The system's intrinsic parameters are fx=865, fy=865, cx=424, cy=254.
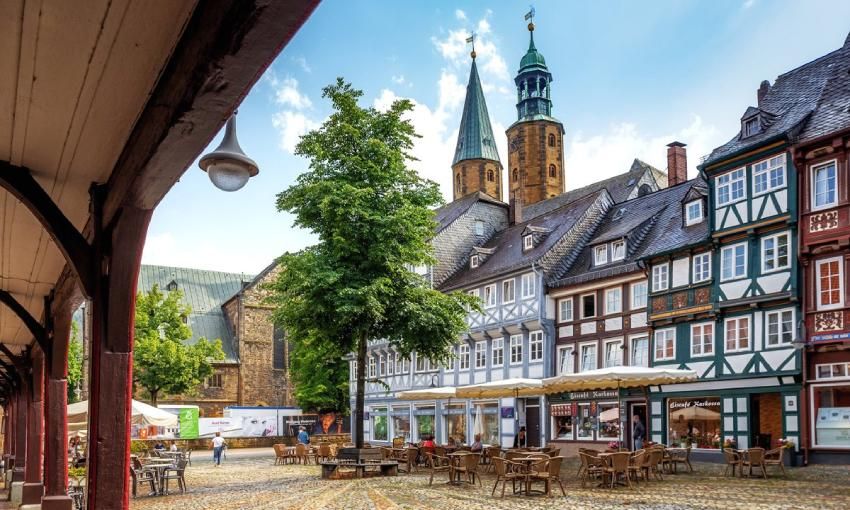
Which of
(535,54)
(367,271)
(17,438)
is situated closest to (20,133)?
(17,438)

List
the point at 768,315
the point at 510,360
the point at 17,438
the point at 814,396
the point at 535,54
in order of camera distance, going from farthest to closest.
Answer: the point at 535,54 → the point at 510,360 → the point at 768,315 → the point at 814,396 → the point at 17,438

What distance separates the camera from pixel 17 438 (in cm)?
1988

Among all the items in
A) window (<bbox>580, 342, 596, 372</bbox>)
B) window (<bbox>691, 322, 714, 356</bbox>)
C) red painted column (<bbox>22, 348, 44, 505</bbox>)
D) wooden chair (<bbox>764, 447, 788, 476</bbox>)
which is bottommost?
wooden chair (<bbox>764, 447, 788, 476</bbox>)

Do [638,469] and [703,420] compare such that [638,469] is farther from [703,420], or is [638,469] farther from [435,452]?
[703,420]

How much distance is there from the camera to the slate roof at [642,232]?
2973cm

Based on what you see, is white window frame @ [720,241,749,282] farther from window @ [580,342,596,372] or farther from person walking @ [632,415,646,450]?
window @ [580,342,596,372]

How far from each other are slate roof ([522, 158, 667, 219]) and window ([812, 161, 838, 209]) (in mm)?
17656

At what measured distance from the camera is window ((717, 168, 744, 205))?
1054 inches

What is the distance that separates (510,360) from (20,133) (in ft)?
108

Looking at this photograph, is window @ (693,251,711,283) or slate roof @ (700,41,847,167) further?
window @ (693,251,711,283)

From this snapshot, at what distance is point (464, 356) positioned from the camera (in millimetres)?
40094

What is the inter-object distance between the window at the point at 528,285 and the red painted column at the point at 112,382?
1211 inches

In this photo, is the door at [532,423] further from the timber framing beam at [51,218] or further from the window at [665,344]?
the timber framing beam at [51,218]

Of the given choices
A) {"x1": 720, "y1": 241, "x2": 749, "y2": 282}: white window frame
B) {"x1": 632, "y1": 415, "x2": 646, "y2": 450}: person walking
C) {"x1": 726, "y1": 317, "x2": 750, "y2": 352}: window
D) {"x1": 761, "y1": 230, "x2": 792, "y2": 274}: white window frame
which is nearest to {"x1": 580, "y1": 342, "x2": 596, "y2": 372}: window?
{"x1": 632, "y1": 415, "x2": 646, "y2": 450}: person walking
